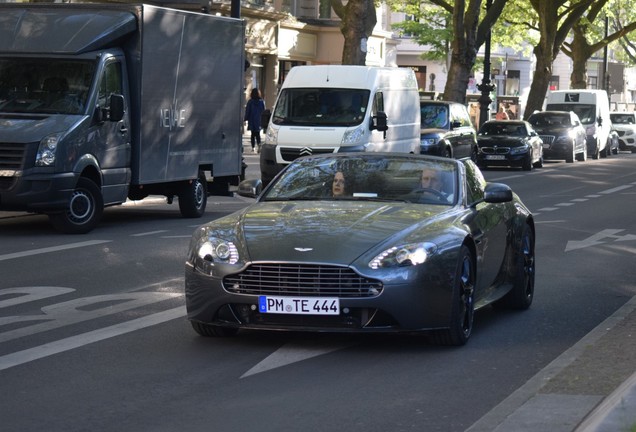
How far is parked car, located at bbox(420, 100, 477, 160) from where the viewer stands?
34.8 metres

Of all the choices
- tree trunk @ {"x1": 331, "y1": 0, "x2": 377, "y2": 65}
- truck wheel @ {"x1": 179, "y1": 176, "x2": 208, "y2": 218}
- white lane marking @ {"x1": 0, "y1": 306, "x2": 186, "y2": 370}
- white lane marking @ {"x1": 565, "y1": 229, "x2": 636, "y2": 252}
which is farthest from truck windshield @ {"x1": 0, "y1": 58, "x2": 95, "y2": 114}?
tree trunk @ {"x1": 331, "y1": 0, "x2": 377, "y2": 65}

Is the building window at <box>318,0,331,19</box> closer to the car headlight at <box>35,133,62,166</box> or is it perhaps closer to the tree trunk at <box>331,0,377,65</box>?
the tree trunk at <box>331,0,377,65</box>

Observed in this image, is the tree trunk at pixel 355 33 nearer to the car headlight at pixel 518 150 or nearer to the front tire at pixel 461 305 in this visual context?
the car headlight at pixel 518 150

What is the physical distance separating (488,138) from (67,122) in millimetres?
25000

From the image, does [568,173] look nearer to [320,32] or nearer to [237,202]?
[237,202]

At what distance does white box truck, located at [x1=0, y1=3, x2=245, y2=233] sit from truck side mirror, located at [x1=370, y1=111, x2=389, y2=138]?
666 cm

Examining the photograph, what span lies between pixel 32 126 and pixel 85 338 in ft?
27.8

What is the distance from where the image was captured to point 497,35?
232ft

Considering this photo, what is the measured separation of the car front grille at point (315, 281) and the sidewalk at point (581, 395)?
1.23m

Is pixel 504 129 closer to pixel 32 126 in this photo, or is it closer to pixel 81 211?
pixel 81 211

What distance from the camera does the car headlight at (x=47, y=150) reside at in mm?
17656

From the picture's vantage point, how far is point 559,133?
4794 cm

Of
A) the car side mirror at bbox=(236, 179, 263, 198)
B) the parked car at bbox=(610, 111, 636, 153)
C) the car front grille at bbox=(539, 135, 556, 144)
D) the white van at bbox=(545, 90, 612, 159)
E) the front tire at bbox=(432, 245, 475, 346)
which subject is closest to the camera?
the front tire at bbox=(432, 245, 475, 346)

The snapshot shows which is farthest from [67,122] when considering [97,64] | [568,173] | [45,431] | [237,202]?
[568,173]
